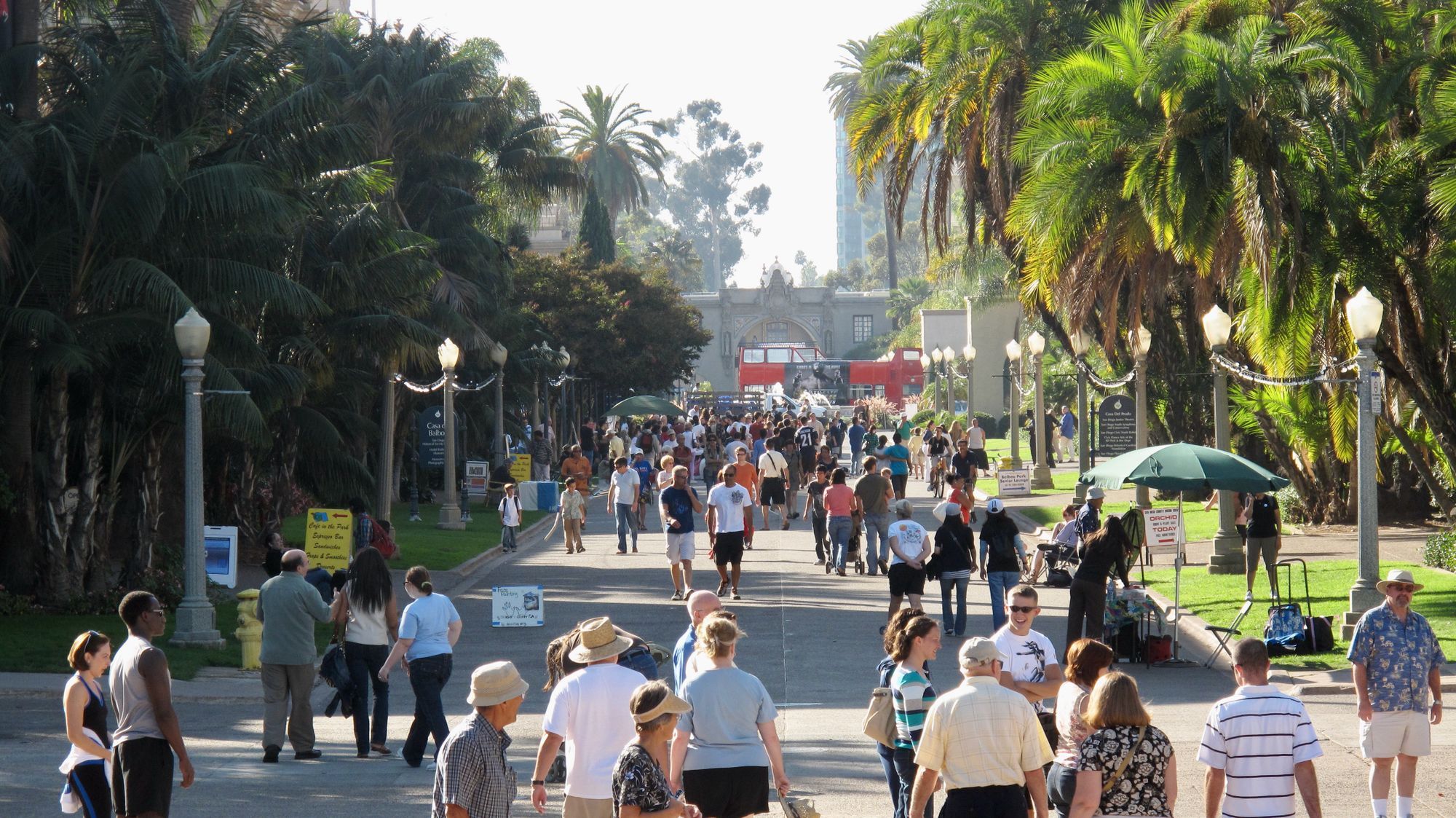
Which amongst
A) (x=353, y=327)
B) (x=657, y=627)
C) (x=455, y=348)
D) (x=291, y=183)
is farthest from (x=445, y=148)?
(x=657, y=627)

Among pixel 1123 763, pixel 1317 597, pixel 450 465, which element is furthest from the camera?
pixel 450 465

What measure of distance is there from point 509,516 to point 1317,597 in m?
13.6

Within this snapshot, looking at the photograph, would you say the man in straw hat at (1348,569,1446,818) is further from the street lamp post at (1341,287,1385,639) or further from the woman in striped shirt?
the street lamp post at (1341,287,1385,639)

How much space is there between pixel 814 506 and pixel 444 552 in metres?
6.26

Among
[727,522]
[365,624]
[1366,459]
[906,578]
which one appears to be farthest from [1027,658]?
[727,522]

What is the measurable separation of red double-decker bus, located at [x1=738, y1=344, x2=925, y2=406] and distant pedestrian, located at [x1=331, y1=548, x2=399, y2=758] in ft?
244

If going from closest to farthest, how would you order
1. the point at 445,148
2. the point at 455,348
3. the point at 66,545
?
the point at 66,545, the point at 455,348, the point at 445,148

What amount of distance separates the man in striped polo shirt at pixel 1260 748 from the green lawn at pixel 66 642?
11.4 metres

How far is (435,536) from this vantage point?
29438 millimetres

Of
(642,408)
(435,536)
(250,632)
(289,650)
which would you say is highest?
(642,408)

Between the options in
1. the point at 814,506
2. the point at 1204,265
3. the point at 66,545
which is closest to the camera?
the point at 66,545

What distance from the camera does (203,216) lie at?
19.1 meters

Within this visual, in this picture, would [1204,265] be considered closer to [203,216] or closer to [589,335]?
[203,216]

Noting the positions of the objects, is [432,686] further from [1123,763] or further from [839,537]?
[839,537]
